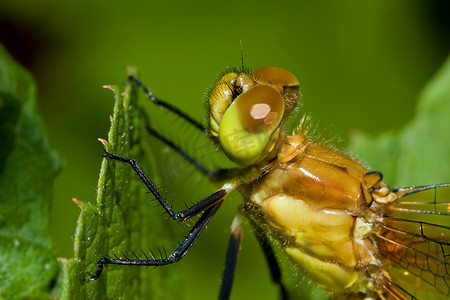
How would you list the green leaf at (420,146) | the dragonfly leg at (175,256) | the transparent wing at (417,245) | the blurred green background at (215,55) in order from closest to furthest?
the dragonfly leg at (175,256)
the transparent wing at (417,245)
the green leaf at (420,146)
the blurred green background at (215,55)

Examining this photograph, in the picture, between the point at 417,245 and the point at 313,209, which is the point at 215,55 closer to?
the point at 313,209

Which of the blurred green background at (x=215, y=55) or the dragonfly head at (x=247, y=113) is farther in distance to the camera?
the blurred green background at (x=215, y=55)

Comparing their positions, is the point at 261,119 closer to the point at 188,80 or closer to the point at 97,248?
the point at 97,248

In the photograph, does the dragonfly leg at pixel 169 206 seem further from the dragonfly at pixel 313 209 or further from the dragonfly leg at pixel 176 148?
the dragonfly leg at pixel 176 148

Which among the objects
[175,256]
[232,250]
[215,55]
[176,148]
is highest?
[215,55]

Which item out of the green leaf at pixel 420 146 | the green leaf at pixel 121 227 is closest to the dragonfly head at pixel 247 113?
the green leaf at pixel 121 227

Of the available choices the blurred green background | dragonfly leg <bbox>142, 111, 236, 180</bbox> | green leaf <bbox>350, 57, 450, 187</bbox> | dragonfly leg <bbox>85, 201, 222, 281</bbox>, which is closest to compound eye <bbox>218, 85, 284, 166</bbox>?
dragonfly leg <bbox>85, 201, 222, 281</bbox>

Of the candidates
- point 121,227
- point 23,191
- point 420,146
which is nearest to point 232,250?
point 121,227
